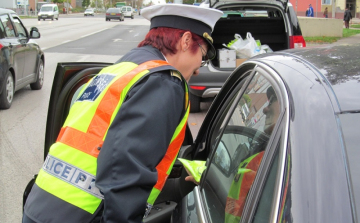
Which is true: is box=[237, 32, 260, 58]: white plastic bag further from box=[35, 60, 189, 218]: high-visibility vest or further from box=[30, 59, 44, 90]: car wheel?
box=[35, 60, 189, 218]: high-visibility vest

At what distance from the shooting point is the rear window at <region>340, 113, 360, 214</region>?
48.9 inches

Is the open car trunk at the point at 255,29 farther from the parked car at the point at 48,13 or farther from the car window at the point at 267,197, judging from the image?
the parked car at the point at 48,13

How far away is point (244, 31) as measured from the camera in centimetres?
871

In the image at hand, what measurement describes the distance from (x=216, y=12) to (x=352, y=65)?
852 millimetres

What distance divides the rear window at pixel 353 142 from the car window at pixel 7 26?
8.40 metres

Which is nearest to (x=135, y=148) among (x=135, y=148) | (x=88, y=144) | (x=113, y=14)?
(x=135, y=148)

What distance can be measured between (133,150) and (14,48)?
769 cm

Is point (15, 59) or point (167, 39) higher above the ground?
point (167, 39)

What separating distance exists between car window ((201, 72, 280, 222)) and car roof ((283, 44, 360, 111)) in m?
0.19

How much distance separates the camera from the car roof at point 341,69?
1396 millimetres

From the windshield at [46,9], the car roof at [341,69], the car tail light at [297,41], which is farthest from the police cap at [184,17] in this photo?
the windshield at [46,9]

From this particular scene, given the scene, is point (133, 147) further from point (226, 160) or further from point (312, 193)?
point (312, 193)

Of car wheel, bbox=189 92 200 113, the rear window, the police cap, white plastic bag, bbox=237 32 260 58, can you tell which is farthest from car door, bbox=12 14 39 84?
the rear window

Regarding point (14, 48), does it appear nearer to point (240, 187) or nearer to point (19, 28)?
point (19, 28)
